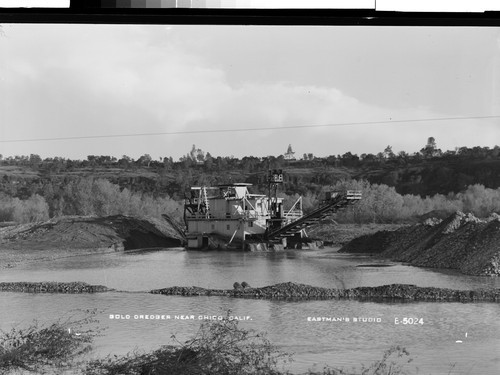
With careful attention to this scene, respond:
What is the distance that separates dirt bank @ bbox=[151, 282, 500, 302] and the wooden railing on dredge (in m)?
0.22

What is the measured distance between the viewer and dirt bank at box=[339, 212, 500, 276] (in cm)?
352

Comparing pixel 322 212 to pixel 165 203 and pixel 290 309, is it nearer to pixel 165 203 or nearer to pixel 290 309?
pixel 290 309

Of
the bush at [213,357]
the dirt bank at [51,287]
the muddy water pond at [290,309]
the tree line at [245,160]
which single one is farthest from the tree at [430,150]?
the dirt bank at [51,287]

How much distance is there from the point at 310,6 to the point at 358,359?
136 centimetres

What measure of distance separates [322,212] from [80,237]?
1.01 m

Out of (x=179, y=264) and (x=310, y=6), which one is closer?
(x=310, y=6)

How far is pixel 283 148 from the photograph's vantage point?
345 centimetres

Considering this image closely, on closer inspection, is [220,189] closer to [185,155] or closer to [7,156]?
[185,155]

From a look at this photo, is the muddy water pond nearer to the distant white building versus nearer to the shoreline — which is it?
the shoreline

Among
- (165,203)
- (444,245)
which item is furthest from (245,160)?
(444,245)

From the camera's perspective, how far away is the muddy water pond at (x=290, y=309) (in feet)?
11.0

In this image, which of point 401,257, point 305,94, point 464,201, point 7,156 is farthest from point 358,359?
point 7,156

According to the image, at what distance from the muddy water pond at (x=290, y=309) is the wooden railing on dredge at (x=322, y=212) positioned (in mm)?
82

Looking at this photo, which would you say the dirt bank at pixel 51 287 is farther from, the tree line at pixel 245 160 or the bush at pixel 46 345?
the tree line at pixel 245 160
